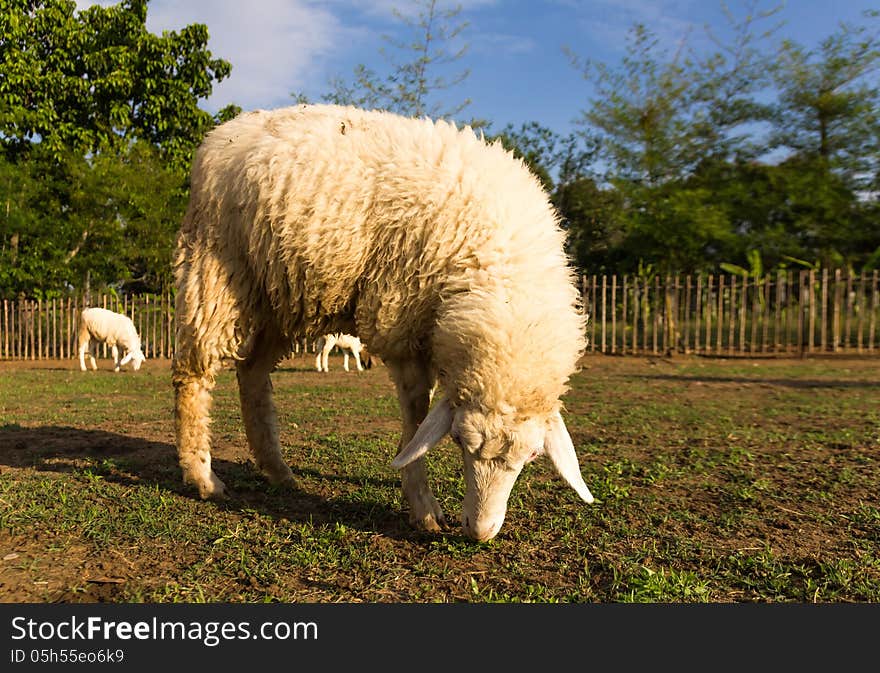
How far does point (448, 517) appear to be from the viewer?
148 inches

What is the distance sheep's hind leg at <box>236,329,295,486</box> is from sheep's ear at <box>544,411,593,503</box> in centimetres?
210

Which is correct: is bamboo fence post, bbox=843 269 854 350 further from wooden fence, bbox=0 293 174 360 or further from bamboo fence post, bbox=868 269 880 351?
wooden fence, bbox=0 293 174 360

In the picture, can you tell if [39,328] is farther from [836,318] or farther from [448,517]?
[836,318]

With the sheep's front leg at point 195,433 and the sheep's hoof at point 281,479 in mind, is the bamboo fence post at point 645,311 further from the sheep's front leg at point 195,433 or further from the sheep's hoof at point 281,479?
the sheep's front leg at point 195,433

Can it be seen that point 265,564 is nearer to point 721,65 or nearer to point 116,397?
point 116,397

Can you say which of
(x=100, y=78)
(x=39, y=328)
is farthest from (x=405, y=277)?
(x=100, y=78)

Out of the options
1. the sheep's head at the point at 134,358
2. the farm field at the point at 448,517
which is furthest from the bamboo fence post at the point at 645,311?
the sheep's head at the point at 134,358

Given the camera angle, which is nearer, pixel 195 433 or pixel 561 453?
pixel 561 453

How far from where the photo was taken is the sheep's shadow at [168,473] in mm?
3781

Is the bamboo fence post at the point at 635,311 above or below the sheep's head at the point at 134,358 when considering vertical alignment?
above

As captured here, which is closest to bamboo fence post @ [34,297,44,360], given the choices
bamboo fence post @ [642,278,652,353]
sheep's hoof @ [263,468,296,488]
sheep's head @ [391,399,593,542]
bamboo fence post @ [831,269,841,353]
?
sheep's hoof @ [263,468,296,488]

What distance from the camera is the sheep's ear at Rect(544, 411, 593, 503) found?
3174mm

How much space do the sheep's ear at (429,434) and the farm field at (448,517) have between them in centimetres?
51

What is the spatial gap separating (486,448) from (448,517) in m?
0.93
